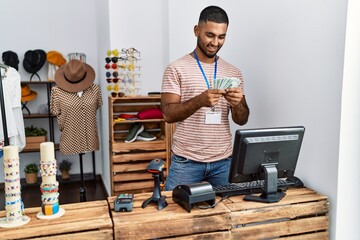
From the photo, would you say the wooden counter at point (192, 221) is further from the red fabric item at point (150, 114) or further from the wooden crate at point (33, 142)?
the wooden crate at point (33, 142)

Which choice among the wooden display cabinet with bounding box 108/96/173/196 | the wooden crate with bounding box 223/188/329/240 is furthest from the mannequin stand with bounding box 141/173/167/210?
the wooden display cabinet with bounding box 108/96/173/196

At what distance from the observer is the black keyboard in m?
1.51

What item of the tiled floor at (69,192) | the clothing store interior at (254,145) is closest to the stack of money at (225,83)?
the clothing store interior at (254,145)

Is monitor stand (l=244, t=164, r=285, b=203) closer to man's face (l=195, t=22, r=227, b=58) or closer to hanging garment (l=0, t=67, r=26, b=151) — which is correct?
man's face (l=195, t=22, r=227, b=58)

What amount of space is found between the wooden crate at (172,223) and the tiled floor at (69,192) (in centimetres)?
297

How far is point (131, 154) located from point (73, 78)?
114cm

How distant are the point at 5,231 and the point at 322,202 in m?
1.31

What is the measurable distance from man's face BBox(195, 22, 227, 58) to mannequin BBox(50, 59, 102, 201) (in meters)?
2.31

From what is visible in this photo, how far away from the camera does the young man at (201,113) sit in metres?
1.79

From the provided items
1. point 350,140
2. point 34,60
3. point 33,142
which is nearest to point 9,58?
point 34,60

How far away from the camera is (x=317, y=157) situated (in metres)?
1.60

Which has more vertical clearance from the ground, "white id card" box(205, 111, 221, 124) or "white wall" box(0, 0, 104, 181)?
"white wall" box(0, 0, 104, 181)

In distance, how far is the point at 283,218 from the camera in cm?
142

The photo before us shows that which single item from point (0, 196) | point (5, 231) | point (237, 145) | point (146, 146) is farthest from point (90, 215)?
point (0, 196)
